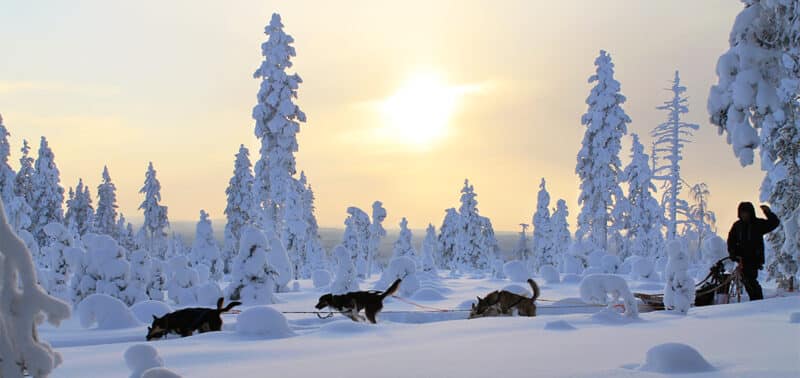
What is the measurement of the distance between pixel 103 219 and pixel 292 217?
1564 inches

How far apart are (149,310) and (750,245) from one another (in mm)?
11339

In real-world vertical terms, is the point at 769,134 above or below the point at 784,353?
above

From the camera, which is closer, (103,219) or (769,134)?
(769,134)

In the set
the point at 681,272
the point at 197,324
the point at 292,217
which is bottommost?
the point at 197,324

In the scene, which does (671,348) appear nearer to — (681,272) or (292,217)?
(681,272)

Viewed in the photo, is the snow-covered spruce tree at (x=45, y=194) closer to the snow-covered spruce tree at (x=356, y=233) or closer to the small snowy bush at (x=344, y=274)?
the snow-covered spruce tree at (x=356, y=233)

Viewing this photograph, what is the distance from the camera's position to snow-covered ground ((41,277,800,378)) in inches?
183

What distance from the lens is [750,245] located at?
35.4 ft

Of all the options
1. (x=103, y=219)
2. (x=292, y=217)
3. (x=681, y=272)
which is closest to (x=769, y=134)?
(x=681, y=272)

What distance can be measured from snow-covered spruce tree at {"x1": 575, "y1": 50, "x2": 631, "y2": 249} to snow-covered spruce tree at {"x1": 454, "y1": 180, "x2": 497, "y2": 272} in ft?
75.3

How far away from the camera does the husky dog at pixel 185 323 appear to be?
335 inches

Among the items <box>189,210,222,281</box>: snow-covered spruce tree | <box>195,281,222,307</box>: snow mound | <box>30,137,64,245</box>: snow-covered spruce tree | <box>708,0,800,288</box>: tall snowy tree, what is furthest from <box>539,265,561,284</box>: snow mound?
<box>30,137,64,245</box>: snow-covered spruce tree

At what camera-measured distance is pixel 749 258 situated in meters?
10.8

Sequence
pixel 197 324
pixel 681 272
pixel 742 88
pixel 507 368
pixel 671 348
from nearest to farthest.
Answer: pixel 671 348
pixel 507 368
pixel 197 324
pixel 681 272
pixel 742 88
